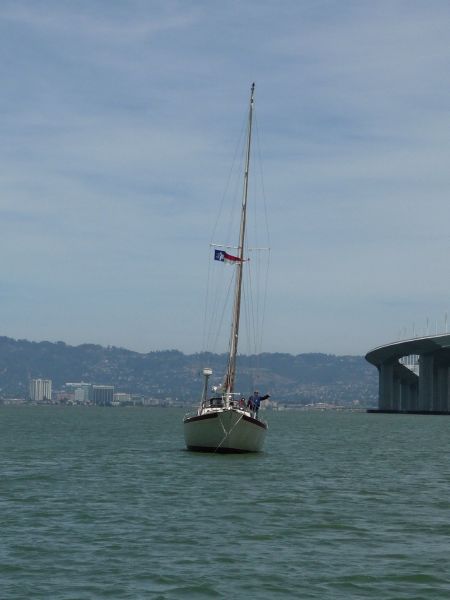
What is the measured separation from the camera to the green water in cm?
2217

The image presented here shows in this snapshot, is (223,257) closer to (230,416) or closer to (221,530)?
(230,416)

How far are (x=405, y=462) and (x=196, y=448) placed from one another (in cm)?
1102

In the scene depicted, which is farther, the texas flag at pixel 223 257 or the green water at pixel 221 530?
the texas flag at pixel 223 257

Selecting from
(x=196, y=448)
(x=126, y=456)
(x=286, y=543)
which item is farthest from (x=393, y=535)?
(x=126, y=456)

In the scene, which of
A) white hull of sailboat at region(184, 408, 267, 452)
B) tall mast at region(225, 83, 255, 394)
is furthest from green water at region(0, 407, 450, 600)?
tall mast at region(225, 83, 255, 394)

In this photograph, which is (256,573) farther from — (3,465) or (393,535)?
(3,465)

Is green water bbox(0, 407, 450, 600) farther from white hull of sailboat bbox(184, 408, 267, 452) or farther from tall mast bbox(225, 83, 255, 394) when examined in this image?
tall mast bbox(225, 83, 255, 394)

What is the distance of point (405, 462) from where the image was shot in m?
58.3

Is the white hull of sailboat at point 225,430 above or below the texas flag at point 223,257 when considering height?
below

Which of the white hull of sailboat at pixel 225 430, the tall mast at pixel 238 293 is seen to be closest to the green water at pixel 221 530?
the white hull of sailboat at pixel 225 430

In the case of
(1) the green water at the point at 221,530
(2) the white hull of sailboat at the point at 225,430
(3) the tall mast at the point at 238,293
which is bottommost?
(1) the green water at the point at 221,530

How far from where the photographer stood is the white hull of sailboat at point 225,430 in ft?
168

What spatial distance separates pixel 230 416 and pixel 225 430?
0.98 metres

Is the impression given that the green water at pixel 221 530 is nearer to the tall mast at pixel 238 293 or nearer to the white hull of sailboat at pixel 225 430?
the white hull of sailboat at pixel 225 430
